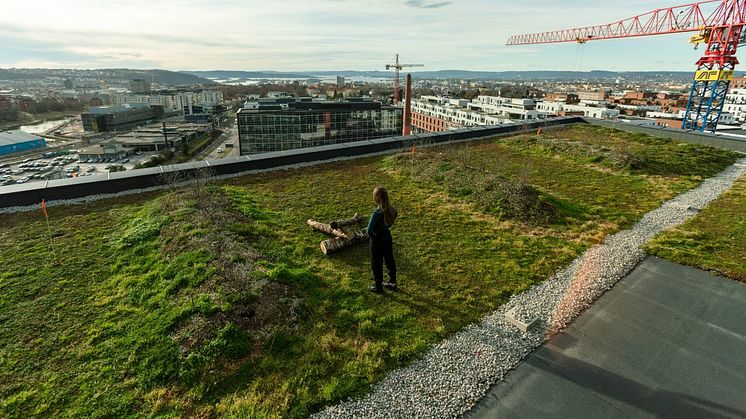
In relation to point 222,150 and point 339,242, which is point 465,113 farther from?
point 339,242

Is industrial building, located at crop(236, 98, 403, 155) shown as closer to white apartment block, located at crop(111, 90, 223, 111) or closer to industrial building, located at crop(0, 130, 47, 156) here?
industrial building, located at crop(0, 130, 47, 156)

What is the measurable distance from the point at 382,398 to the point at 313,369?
2.80ft

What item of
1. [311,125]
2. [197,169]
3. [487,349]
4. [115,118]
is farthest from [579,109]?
[115,118]

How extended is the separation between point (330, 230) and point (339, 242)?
59 centimetres

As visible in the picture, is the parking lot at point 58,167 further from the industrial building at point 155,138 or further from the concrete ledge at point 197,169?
the concrete ledge at point 197,169

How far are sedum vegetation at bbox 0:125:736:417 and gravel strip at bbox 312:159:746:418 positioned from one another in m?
0.20

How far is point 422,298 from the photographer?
5.05 m

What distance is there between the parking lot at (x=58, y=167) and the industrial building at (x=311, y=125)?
47.2 ft

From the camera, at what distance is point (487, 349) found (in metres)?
4.09

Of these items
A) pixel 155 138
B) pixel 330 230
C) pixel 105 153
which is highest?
pixel 330 230

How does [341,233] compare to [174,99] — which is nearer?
[341,233]

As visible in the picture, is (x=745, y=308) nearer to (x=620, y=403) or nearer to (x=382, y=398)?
(x=620, y=403)

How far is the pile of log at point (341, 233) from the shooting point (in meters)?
6.27

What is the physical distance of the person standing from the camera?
187 inches
